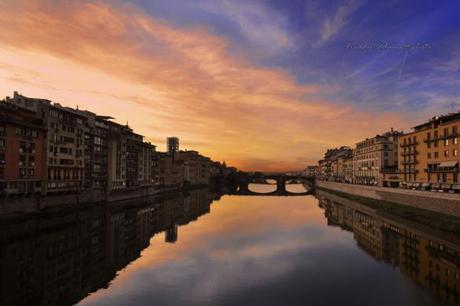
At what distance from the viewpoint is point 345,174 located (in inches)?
7028

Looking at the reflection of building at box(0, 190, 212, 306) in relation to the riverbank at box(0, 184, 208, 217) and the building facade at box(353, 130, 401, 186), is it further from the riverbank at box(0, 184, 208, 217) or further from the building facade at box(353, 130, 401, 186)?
the building facade at box(353, 130, 401, 186)

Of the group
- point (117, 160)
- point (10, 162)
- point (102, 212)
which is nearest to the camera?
point (10, 162)

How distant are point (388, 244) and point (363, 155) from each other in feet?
324

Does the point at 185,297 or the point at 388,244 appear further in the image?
the point at 388,244

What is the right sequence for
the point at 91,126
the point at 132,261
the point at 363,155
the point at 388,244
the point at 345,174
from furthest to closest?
the point at 345,174, the point at 363,155, the point at 91,126, the point at 388,244, the point at 132,261

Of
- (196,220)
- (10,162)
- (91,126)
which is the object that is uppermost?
(91,126)

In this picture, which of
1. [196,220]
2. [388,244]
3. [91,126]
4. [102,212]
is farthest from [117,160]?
[388,244]

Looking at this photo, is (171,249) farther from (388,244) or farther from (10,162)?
(10,162)

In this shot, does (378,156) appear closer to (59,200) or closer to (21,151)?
(59,200)

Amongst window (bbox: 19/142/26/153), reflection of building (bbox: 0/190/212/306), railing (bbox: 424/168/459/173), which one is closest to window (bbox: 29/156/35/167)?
window (bbox: 19/142/26/153)

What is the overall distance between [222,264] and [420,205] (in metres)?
43.3

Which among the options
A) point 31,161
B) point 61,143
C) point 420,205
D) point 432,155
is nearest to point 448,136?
point 432,155

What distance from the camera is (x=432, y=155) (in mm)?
Result: 78438

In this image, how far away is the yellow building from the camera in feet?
231
